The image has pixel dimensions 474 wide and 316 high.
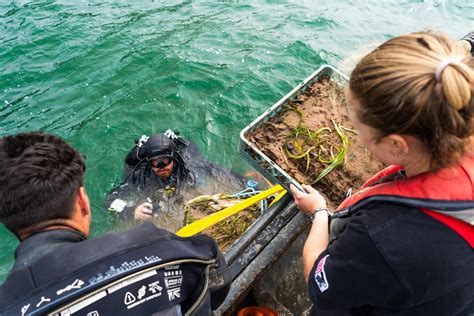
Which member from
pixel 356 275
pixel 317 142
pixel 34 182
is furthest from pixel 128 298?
pixel 317 142

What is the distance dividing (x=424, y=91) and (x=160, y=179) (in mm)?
4184

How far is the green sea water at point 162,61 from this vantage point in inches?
233

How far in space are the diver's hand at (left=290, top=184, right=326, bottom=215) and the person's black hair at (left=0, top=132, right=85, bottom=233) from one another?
55.9 inches

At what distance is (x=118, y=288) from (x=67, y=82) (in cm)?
616

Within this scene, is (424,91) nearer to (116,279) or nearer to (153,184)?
(116,279)

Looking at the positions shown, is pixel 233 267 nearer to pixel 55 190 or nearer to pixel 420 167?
pixel 55 190

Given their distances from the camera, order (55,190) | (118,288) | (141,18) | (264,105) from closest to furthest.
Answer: (118,288)
(55,190)
(264,105)
(141,18)

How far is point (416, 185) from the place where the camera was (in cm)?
135

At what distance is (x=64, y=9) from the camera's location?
26.6ft

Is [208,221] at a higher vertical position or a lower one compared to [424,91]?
lower

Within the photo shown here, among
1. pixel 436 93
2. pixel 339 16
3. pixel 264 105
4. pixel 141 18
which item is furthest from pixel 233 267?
pixel 339 16

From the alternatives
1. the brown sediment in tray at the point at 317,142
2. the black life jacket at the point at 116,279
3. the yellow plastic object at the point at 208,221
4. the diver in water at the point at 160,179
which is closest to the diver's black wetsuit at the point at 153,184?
the diver in water at the point at 160,179

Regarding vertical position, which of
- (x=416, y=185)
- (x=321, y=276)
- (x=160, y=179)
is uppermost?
(x=416, y=185)

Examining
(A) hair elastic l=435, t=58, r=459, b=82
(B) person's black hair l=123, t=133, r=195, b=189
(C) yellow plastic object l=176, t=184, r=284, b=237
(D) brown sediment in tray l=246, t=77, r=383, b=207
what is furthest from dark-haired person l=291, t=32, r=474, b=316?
(B) person's black hair l=123, t=133, r=195, b=189
